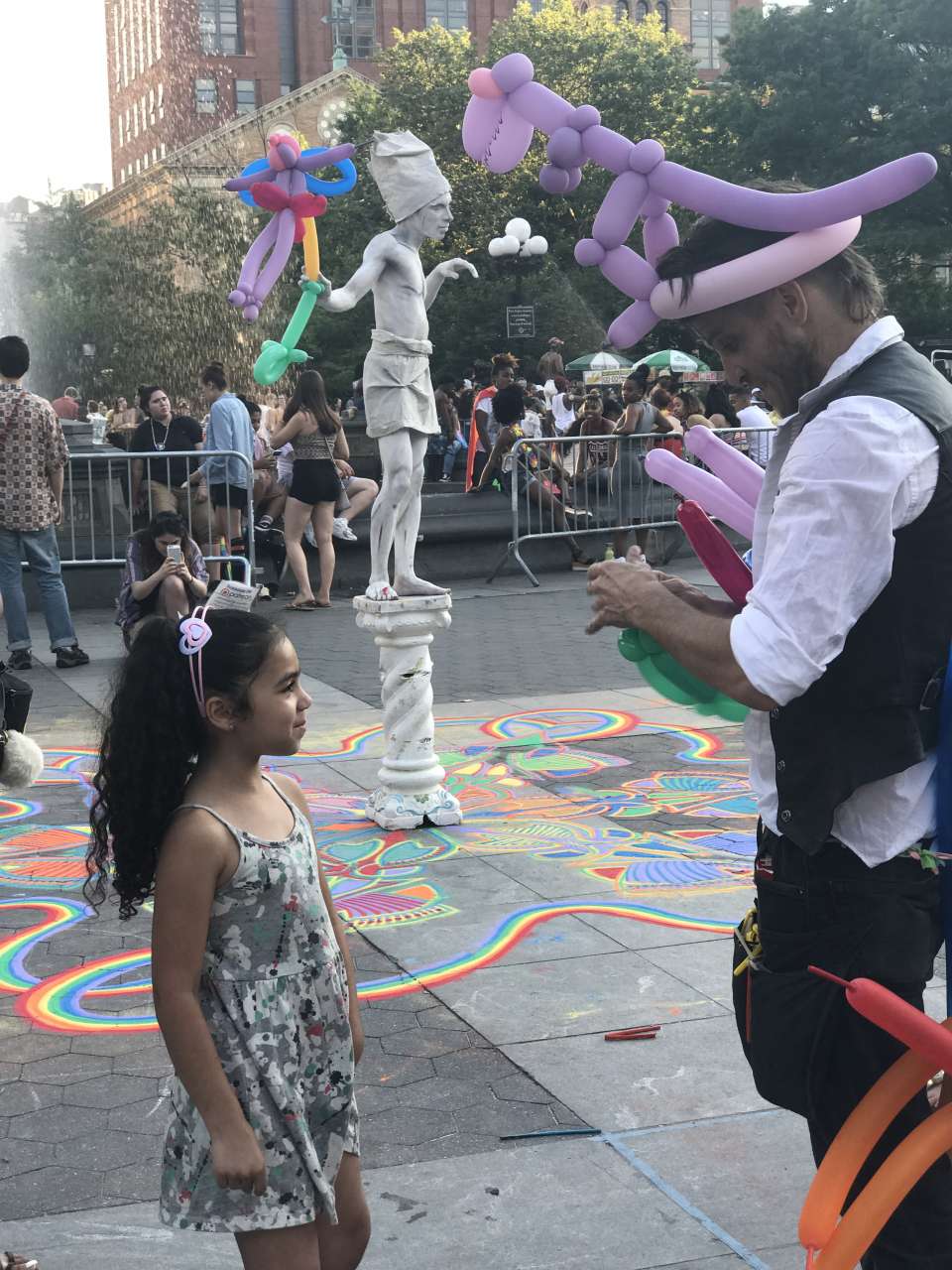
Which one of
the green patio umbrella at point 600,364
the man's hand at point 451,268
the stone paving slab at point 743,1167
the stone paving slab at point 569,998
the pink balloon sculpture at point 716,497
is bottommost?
the stone paving slab at point 569,998

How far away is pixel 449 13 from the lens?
82000mm

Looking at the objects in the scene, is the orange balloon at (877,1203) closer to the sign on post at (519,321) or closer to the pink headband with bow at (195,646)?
the pink headband with bow at (195,646)

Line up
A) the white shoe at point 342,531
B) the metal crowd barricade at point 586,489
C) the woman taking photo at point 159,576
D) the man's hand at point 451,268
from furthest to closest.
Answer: the metal crowd barricade at point 586,489 → the white shoe at point 342,531 → the woman taking photo at point 159,576 → the man's hand at point 451,268

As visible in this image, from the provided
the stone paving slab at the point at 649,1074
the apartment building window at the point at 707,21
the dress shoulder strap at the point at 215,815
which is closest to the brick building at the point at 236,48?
the apartment building window at the point at 707,21

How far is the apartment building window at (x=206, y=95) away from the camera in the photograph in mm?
81262

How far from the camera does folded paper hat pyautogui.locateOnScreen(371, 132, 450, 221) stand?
7.08 metres

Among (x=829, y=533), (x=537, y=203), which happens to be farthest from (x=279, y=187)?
(x=537, y=203)

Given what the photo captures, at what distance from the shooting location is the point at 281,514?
15039 mm

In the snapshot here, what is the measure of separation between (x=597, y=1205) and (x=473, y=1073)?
2.65 ft

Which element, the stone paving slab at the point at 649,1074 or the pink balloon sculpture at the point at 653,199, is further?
the stone paving slab at the point at 649,1074

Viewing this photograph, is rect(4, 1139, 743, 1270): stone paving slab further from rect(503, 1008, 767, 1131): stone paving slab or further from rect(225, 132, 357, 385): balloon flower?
rect(225, 132, 357, 385): balloon flower

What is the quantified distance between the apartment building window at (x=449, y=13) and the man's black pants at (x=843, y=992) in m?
84.0

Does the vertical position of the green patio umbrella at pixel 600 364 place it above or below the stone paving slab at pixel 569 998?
above

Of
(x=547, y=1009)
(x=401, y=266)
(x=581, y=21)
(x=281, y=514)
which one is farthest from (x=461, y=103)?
(x=547, y=1009)
